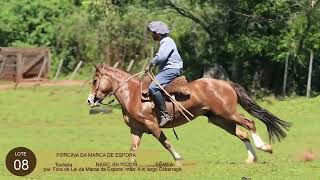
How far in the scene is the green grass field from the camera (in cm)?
1380

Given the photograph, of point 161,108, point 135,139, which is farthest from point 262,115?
point 135,139

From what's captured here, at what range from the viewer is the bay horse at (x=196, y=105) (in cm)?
1536

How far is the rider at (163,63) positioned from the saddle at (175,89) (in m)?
0.11

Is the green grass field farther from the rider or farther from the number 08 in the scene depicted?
the rider

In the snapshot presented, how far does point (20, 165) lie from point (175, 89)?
388 centimetres

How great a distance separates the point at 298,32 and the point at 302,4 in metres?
1.27

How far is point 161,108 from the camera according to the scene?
50.1ft

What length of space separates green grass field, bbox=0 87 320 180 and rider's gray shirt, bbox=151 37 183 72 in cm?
206

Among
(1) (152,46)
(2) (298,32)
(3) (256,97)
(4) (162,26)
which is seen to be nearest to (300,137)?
(4) (162,26)

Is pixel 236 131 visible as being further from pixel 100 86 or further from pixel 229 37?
pixel 229 37

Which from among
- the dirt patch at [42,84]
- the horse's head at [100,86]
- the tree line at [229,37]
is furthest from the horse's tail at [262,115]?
the dirt patch at [42,84]

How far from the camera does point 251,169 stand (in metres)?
14.2

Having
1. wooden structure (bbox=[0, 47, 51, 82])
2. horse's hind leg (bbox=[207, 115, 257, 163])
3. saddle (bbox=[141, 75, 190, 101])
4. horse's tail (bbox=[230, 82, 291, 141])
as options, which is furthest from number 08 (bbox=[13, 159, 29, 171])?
wooden structure (bbox=[0, 47, 51, 82])

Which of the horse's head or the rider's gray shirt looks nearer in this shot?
the rider's gray shirt
